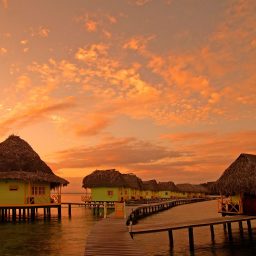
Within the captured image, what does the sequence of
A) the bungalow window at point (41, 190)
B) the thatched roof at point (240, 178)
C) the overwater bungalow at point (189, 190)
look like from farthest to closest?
the overwater bungalow at point (189, 190) < the bungalow window at point (41, 190) < the thatched roof at point (240, 178)

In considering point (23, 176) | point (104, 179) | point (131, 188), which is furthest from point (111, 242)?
point (131, 188)

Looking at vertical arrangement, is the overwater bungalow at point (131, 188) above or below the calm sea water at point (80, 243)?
above

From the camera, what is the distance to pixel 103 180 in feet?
177

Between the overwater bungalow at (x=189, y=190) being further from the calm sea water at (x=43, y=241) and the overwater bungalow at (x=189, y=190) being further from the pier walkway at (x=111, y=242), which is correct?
the pier walkway at (x=111, y=242)

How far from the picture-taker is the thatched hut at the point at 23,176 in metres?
32.5

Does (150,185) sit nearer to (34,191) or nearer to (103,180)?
(103,180)

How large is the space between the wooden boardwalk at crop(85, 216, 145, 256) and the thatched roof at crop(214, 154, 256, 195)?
9.90 metres

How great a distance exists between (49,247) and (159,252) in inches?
225

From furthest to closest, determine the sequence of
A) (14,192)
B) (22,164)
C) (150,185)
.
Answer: (150,185) < (22,164) < (14,192)

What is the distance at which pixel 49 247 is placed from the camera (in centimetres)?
1903

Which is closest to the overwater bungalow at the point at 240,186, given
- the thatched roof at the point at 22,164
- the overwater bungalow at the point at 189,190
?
the thatched roof at the point at 22,164

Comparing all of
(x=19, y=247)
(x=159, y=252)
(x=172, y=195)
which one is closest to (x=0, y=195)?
(x=19, y=247)

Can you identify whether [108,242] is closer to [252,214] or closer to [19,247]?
[19,247]

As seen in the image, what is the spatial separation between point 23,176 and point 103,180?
22776 millimetres
